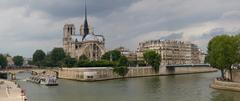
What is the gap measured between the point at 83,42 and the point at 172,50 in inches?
1046

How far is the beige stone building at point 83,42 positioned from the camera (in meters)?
120

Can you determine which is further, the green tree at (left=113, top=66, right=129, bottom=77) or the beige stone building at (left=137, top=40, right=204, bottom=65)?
the beige stone building at (left=137, top=40, right=204, bottom=65)

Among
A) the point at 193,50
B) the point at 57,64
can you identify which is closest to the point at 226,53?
the point at 57,64

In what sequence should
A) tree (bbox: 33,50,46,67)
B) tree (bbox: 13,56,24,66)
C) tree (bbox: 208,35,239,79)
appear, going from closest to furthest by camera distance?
tree (bbox: 208,35,239,79) → tree (bbox: 33,50,46,67) → tree (bbox: 13,56,24,66)

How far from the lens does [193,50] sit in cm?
14662

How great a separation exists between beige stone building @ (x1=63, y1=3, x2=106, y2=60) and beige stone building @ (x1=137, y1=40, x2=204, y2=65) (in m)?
15.4

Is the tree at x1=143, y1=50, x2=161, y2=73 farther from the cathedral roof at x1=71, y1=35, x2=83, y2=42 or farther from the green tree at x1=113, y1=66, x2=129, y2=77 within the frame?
the cathedral roof at x1=71, y1=35, x2=83, y2=42

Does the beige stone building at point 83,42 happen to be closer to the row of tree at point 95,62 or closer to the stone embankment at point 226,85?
the row of tree at point 95,62

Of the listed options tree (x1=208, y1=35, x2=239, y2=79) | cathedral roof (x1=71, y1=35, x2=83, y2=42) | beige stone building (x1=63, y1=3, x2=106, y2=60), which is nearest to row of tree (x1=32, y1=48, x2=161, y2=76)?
beige stone building (x1=63, y1=3, x2=106, y2=60)

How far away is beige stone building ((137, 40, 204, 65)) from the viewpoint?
127 metres

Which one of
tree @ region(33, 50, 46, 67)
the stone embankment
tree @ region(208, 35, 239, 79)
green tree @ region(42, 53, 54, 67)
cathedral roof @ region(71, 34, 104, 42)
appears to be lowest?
the stone embankment

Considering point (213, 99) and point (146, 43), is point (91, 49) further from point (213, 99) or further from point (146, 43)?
point (213, 99)

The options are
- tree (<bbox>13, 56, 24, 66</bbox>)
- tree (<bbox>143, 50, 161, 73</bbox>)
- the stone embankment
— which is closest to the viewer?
the stone embankment

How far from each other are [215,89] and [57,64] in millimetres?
74669
